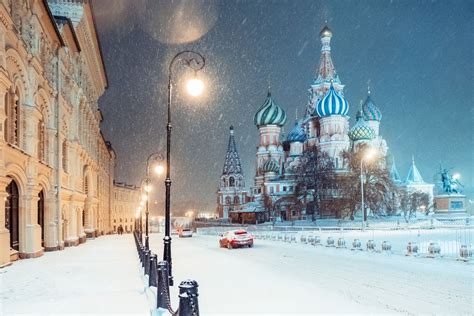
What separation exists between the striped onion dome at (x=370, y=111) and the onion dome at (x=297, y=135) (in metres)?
12.2

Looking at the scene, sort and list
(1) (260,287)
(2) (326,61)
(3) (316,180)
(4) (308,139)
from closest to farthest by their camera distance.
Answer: (1) (260,287), (3) (316,180), (4) (308,139), (2) (326,61)

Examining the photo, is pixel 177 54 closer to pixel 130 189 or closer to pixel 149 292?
pixel 149 292

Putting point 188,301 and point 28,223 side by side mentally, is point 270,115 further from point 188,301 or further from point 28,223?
point 188,301

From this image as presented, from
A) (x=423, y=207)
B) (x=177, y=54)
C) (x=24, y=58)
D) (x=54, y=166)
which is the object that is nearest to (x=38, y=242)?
(x=54, y=166)

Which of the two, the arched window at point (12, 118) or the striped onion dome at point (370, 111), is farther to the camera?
the striped onion dome at point (370, 111)

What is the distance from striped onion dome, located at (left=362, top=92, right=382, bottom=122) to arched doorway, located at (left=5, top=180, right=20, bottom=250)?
87.4 meters

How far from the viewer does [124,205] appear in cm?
10206

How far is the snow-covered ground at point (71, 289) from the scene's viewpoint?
32.6 ft

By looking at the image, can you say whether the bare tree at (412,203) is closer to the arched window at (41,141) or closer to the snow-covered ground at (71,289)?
the arched window at (41,141)

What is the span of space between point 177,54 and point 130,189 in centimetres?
9370

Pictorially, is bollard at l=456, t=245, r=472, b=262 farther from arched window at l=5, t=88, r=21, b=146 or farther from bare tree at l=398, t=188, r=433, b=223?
bare tree at l=398, t=188, r=433, b=223

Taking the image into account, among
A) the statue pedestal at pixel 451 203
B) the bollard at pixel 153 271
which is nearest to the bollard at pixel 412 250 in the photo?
the bollard at pixel 153 271

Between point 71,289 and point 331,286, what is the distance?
620 cm

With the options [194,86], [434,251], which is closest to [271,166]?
[434,251]
